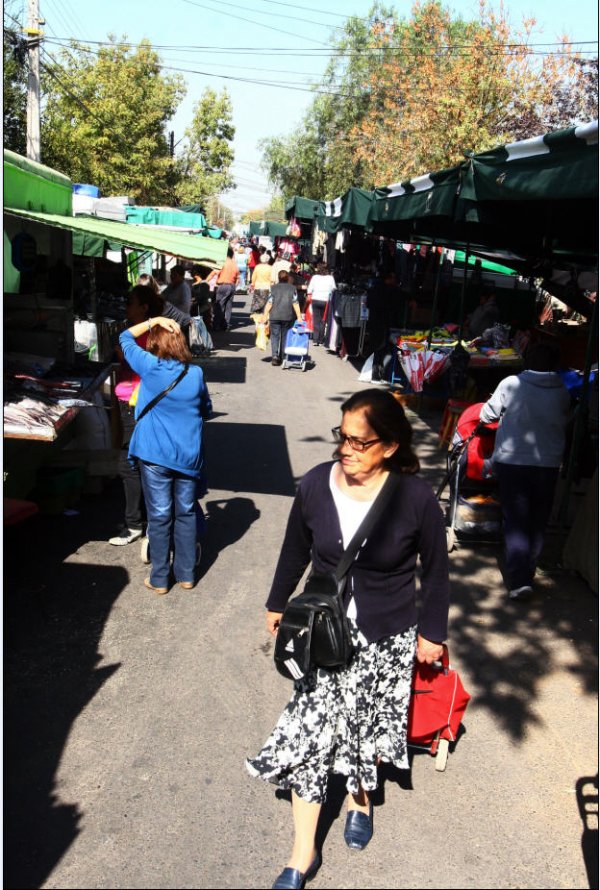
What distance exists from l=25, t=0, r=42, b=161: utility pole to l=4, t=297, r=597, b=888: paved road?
15941 millimetres

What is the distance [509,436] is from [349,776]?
306 centimetres

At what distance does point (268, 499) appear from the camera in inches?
296

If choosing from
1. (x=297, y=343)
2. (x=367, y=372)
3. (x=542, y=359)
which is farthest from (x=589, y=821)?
(x=297, y=343)

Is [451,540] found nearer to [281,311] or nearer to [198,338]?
[281,311]

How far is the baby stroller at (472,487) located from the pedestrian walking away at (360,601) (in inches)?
133

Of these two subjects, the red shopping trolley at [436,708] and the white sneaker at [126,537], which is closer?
the red shopping trolley at [436,708]

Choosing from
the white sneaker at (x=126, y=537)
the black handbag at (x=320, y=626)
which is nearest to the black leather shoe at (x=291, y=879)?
the black handbag at (x=320, y=626)

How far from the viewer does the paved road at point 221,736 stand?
3027 mm

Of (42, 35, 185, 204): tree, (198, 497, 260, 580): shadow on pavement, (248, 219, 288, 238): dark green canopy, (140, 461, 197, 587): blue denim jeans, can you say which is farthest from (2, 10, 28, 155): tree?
(140, 461, 197, 587): blue denim jeans

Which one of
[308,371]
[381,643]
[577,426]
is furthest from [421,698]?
[308,371]

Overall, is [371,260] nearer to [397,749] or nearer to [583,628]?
[583,628]

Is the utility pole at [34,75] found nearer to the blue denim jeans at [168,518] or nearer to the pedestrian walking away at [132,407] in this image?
the pedestrian walking away at [132,407]

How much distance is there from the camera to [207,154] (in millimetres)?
39469

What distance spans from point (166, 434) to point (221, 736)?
2027 mm
